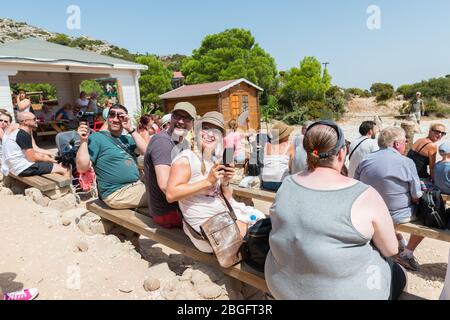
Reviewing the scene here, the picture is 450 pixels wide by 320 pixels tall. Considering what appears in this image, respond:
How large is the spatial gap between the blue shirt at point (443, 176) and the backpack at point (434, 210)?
0.87 m

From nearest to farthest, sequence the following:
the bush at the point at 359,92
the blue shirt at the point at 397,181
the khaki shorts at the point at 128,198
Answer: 1. the blue shirt at the point at 397,181
2. the khaki shorts at the point at 128,198
3. the bush at the point at 359,92

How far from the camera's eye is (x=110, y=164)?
3.43 metres

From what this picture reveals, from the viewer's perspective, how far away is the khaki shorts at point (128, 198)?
11.4 feet

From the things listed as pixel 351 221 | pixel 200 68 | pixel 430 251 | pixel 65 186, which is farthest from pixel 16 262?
pixel 200 68

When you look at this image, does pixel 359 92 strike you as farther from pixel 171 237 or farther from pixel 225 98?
pixel 171 237

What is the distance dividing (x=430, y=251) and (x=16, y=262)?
4.72m

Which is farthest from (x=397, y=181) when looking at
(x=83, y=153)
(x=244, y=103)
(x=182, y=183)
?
(x=244, y=103)

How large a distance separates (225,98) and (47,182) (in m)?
14.9

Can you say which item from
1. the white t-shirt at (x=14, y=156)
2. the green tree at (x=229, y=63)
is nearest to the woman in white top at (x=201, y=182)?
the white t-shirt at (x=14, y=156)

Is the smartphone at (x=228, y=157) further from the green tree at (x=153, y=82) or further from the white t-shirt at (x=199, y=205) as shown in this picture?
the green tree at (x=153, y=82)

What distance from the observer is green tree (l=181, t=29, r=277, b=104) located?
1206 inches

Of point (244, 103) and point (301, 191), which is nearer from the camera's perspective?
point (301, 191)

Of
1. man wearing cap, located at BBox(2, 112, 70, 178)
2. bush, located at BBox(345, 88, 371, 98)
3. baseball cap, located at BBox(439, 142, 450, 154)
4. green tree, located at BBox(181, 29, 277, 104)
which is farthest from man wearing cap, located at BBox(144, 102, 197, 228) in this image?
bush, located at BBox(345, 88, 371, 98)

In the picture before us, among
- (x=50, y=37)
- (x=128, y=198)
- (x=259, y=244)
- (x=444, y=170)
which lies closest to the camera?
(x=259, y=244)
